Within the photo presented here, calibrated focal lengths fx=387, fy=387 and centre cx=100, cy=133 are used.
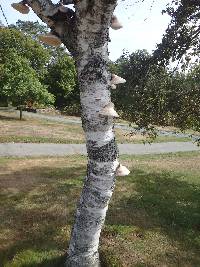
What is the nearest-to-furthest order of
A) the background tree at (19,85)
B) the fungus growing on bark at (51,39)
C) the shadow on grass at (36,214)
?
the fungus growing on bark at (51,39) < the shadow on grass at (36,214) < the background tree at (19,85)

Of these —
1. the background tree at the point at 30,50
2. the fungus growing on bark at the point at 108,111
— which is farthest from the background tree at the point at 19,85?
the fungus growing on bark at the point at 108,111

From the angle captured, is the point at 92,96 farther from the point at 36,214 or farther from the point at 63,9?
the point at 36,214

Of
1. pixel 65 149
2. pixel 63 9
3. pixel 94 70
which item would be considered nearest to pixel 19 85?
pixel 65 149

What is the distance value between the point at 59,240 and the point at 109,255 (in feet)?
3.91

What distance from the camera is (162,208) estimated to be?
34.6ft

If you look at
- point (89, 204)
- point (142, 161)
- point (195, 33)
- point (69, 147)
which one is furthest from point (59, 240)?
point (69, 147)

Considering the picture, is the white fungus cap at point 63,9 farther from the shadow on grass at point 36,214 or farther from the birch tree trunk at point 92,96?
the shadow on grass at point 36,214

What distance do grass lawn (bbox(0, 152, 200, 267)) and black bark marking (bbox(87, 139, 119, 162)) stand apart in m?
2.29

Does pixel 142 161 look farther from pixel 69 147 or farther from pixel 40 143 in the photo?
pixel 40 143

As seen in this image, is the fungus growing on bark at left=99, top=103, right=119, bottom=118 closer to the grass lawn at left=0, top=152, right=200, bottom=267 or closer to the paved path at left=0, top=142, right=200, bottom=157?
the grass lawn at left=0, top=152, right=200, bottom=267

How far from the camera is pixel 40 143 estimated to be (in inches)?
835

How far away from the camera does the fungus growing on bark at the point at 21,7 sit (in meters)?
4.61

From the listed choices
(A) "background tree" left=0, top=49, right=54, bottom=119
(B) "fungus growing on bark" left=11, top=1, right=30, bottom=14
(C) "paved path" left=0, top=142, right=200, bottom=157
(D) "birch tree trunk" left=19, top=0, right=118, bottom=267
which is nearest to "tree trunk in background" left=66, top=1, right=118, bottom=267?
(D) "birch tree trunk" left=19, top=0, right=118, bottom=267

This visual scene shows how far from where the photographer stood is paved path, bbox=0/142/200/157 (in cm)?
1836
